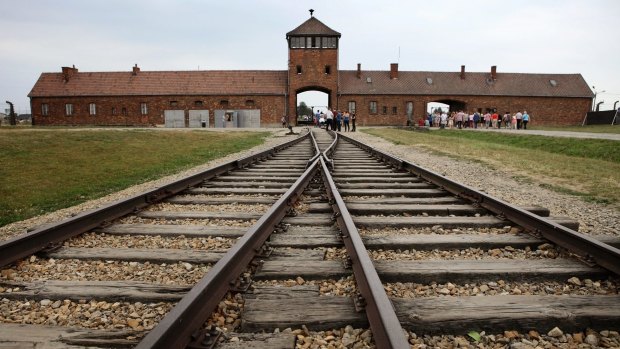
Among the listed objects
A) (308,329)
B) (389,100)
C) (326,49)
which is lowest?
(308,329)

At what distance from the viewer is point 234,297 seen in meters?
2.34

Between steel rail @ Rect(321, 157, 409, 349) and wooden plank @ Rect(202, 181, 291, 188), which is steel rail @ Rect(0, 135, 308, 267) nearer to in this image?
wooden plank @ Rect(202, 181, 291, 188)

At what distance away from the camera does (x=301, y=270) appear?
2662 mm

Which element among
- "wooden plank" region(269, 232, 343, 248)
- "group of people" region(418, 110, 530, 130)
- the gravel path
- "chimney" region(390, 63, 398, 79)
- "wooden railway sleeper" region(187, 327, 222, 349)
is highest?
"chimney" region(390, 63, 398, 79)

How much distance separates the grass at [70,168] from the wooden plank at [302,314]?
13.9 ft

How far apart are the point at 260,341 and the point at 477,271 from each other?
1.53 meters

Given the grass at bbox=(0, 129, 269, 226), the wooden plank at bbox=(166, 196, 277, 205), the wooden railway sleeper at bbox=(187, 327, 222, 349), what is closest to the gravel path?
the wooden plank at bbox=(166, 196, 277, 205)

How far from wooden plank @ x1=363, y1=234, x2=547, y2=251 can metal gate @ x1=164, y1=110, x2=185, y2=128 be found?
47162 mm

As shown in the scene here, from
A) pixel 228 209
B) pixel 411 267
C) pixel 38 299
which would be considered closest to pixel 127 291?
pixel 38 299

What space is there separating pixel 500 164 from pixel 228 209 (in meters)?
7.77

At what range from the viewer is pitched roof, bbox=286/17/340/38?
45406mm

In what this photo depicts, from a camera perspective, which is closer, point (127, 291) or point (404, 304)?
point (404, 304)

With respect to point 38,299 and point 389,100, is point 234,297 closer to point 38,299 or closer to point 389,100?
point 38,299

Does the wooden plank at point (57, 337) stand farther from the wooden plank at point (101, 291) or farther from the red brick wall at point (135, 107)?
the red brick wall at point (135, 107)
